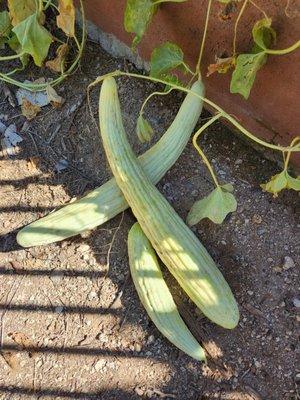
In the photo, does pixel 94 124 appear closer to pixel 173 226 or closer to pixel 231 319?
pixel 173 226

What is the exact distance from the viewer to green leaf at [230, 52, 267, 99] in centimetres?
196

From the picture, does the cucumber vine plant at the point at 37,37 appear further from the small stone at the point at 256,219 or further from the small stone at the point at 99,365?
the small stone at the point at 99,365

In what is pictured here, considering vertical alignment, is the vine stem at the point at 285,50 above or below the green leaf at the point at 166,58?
above

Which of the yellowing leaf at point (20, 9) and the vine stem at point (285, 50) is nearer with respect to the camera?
the vine stem at point (285, 50)

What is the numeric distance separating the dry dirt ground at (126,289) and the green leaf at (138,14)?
368 mm

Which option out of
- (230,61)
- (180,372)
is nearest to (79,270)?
(180,372)

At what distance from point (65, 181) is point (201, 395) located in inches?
38.5

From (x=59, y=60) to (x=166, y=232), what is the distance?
1.02m

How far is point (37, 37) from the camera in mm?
2316

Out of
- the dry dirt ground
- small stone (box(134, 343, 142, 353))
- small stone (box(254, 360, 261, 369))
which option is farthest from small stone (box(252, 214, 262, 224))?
small stone (box(134, 343, 142, 353))

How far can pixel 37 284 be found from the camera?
212 cm

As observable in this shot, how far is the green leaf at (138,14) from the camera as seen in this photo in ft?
7.02

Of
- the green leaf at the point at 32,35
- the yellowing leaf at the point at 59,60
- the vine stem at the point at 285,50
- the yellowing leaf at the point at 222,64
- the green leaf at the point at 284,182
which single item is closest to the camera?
the vine stem at the point at 285,50

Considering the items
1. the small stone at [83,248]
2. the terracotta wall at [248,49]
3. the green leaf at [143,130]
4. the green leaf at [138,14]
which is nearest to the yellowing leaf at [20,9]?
the terracotta wall at [248,49]
